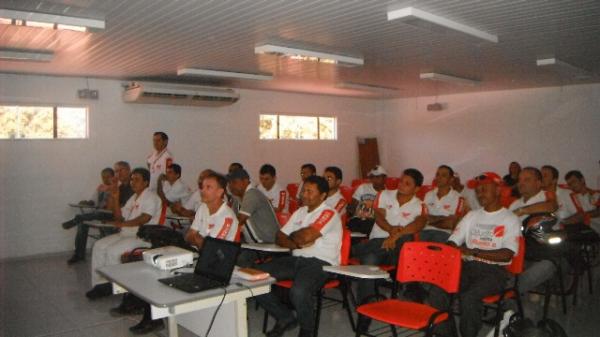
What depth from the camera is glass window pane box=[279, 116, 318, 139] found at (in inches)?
405

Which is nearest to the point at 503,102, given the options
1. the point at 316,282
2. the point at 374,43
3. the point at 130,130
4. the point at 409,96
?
the point at 409,96

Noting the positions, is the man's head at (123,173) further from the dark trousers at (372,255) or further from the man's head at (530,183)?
the man's head at (530,183)

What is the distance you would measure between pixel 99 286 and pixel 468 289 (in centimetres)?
363

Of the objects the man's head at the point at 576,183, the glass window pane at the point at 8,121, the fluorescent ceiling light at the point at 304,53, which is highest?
the fluorescent ceiling light at the point at 304,53

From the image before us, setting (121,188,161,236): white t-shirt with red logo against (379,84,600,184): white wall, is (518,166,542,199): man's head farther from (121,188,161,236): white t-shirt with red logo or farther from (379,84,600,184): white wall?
(379,84,600,184): white wall

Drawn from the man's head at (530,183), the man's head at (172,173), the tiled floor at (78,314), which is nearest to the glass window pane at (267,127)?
the man's head at (172,173)

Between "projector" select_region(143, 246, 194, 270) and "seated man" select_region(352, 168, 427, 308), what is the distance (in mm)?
1809

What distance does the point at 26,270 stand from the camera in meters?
6.54

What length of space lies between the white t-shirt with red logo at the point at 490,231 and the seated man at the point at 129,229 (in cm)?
286

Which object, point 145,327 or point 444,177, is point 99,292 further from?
point 444,177

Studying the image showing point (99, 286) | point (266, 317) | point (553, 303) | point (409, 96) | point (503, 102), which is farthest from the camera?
point (409, 96)

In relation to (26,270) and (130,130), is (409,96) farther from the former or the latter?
(26,270)

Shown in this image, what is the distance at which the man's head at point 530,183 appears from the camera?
16.4 ft

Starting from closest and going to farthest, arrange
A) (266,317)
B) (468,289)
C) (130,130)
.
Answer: (468,289) < (266,317) < (130,130)
